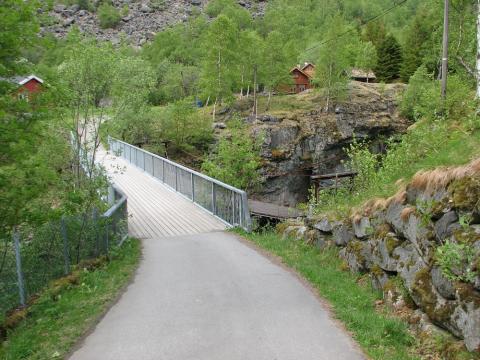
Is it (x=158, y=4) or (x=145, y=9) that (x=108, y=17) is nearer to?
(x=145, y=9)

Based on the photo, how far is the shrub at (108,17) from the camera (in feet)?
419

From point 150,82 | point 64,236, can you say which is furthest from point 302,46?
point 64,236

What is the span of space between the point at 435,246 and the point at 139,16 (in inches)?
5480

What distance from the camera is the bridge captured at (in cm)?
582

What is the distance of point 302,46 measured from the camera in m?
78.5

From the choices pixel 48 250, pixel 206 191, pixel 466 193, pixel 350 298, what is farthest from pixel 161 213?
pixel 466 193

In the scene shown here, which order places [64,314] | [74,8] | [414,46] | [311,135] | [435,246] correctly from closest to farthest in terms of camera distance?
[435,246]
[64,314]
[311,135]
[414,46]
[74,8]

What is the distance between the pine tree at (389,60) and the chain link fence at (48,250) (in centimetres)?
5328

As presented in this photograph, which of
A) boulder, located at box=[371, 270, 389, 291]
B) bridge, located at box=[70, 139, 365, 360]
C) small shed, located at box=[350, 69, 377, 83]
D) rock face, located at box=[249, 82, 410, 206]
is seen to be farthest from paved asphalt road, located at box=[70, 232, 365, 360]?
small shed, located at box=[350, 69, 377, 83]

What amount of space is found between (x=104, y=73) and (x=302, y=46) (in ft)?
228

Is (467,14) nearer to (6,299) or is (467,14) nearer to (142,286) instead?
(142,286)

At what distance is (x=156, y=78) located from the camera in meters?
39.8

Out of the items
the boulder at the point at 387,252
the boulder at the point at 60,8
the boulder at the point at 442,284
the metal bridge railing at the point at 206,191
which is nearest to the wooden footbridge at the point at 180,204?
the metal bridge railing at the point at 206,191

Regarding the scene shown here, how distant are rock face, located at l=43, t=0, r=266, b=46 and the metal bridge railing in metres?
101
